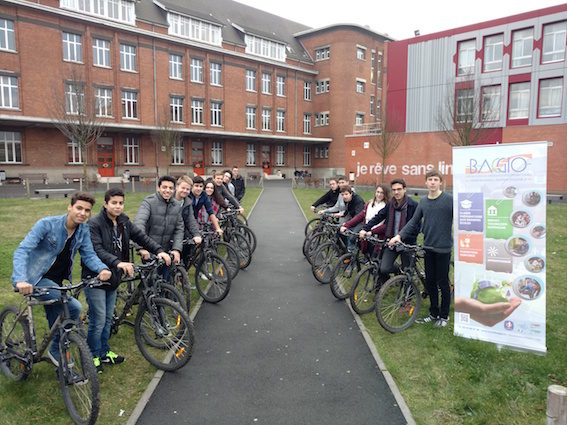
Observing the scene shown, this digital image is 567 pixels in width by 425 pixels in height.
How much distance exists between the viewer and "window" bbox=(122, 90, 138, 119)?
111 feet

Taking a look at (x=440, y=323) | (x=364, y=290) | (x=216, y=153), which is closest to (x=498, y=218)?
(x=440, y=323)

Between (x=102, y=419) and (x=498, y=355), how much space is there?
4.49 m

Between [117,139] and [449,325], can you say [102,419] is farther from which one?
[117,139]

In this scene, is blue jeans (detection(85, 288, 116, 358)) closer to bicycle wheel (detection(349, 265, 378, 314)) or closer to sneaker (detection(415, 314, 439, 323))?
bicycle wheel (detection(349, 265, 378, 314))

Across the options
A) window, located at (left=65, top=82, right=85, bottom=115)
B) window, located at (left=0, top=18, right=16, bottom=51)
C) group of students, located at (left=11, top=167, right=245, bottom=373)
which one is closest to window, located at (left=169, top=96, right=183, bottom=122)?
window, located at (left=65, top=82, right=85, bottom=115)

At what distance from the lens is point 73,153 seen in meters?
32.4

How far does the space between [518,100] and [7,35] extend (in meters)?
36.0

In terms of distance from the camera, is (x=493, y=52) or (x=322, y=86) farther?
(x=322, y=86)

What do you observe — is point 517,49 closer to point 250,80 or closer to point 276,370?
point 250,80

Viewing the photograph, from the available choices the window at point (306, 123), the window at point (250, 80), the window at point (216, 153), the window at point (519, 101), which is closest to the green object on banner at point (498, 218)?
the window at point (519, 101)

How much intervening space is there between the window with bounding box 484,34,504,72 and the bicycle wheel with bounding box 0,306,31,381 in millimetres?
34464

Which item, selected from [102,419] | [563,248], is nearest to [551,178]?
[563,248]

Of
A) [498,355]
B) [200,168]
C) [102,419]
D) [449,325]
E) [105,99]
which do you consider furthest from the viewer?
[200,168]

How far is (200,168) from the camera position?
131ft
